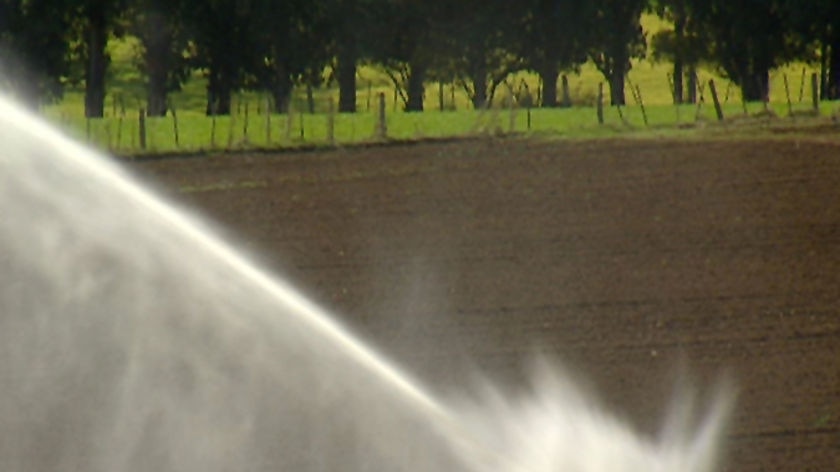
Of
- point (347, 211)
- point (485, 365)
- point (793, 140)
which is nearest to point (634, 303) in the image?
point (485, 365)

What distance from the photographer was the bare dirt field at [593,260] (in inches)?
537

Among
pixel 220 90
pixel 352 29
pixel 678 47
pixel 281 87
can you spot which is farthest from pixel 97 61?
pixel 678 47

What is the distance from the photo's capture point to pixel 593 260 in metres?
19.5

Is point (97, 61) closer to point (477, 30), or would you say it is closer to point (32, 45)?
point (32, 45)

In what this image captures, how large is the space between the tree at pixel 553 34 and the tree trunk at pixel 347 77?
597 centimetres

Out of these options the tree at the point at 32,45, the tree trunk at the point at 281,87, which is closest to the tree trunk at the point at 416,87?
the tree trunk at the point at 281,87

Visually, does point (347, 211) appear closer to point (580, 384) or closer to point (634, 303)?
point (634, 303)

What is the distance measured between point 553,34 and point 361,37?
6557 mm

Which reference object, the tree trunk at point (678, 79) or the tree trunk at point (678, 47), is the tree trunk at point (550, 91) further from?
the tree trunk at point (678, 79)

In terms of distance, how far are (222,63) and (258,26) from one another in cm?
228

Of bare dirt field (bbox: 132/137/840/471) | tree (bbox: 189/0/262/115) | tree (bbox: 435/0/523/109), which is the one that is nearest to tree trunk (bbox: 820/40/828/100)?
tree (bbox: 435/0/523/109)

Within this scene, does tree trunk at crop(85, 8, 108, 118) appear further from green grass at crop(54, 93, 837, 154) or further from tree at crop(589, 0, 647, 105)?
tree at crop(589, 0, 647, 105)

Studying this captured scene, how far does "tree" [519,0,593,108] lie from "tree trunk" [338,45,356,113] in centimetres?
597

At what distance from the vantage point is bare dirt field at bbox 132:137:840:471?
537 inches
